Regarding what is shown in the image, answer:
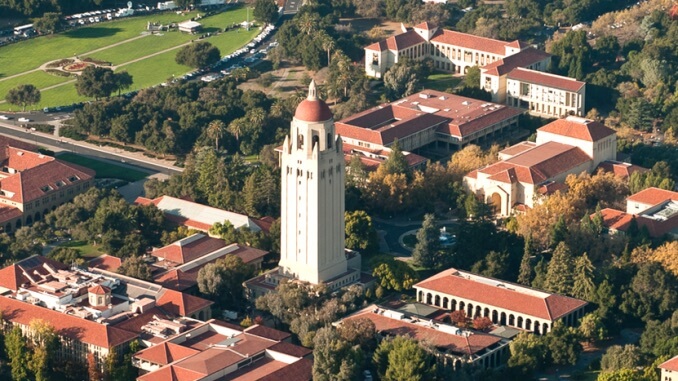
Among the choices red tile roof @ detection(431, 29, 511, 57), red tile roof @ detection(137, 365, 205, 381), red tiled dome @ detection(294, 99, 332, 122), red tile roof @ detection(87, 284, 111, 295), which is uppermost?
red tiled dome @ detection(294, 99, 332, 122)

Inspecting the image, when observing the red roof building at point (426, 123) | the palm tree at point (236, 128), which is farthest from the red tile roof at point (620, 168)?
the palm tree at point (236, 128)

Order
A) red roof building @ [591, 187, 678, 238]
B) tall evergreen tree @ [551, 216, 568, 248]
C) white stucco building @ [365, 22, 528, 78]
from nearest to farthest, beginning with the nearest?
tall evergreen tree @ [551, 216, 568, 248] → red roof building @ [591, 187, 678, 238] → white stucco building @ [365, 22, 528, 78]

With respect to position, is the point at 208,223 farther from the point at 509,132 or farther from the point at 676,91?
the point at 676,91

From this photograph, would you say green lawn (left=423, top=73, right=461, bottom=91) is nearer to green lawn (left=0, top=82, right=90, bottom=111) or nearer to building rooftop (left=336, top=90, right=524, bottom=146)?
building rooftop (left=336, top=90, right=524, bottom=146)

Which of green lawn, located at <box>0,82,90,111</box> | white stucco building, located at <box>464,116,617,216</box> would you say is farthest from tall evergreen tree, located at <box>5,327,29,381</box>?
green lawn, located at <box>0,82,90,111</box>

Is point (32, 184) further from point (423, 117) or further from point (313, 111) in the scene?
point (423, 117)

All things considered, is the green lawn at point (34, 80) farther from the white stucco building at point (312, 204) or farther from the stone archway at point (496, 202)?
the white stucco building at point (312, 204)
